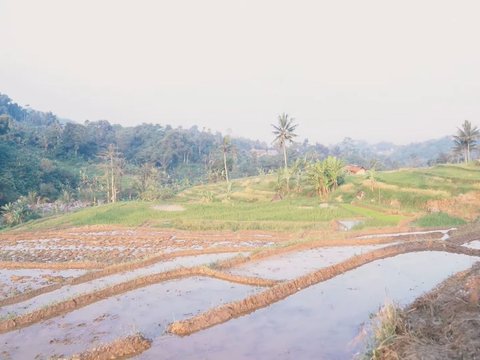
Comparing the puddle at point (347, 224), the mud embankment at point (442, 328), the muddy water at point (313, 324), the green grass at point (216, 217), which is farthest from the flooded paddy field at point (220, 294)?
the green grass at point (216, 217)

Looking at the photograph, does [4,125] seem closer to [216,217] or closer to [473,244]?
[216,217]

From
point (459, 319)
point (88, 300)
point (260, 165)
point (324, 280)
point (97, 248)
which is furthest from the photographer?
Result: point (260, 165)

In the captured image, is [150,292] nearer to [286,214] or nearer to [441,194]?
[286,214]

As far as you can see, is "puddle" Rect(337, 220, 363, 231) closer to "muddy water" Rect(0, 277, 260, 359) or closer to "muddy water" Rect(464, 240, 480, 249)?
"muddy water" Rect(464, 240, 480, 249)

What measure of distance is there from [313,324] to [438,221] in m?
17.6

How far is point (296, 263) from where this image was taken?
1653 centimetres

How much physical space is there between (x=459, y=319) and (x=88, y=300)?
1033cm

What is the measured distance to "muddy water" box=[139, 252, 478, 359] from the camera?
864 cm

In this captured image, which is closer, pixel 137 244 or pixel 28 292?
pixel 28 292

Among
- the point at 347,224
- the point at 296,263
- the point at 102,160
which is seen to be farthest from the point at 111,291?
the point at 102,160

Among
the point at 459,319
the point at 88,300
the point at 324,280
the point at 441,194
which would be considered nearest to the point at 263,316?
the point at 324,280

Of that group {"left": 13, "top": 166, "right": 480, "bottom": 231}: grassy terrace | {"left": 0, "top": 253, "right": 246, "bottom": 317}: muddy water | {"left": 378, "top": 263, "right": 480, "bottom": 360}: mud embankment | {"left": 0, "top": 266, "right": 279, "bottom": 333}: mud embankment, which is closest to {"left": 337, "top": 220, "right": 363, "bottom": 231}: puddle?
{"left": 13, "top": 166, "right": 480, "bottom": 231}: grassy terrace

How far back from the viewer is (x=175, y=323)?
9922 mm

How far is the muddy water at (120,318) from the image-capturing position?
9.62 m
